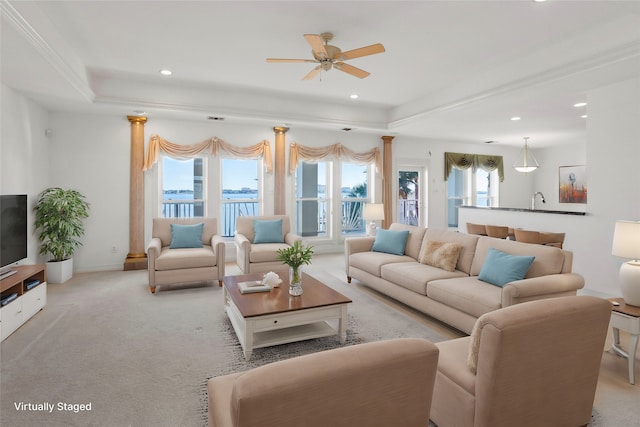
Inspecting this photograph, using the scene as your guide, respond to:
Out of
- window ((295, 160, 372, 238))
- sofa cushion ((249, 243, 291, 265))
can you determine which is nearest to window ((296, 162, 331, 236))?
window ((295, 160, 372, 238))

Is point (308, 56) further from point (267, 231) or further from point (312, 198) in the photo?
point (312, 198)

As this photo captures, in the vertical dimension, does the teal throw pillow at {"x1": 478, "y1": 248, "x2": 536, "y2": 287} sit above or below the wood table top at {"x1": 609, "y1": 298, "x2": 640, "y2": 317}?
above

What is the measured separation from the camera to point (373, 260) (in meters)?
4.53

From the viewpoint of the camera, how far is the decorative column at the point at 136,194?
5938 millimetres

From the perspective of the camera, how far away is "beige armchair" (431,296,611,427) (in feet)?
5.22

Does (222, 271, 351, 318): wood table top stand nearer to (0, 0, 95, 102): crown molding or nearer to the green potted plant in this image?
(0, 0, 95, 102): crown molding

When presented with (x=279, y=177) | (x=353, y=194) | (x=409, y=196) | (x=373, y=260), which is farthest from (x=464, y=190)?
(x=373, y=260)

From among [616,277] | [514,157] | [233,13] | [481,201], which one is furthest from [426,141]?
[233,13]

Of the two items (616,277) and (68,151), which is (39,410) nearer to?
(68,151)

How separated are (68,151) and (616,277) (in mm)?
7921

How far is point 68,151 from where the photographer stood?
5.69 meters

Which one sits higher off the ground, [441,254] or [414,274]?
[441,254]

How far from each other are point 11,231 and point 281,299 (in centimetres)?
302

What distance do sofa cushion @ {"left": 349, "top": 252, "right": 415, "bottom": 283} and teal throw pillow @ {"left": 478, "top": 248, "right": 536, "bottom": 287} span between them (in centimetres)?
117
